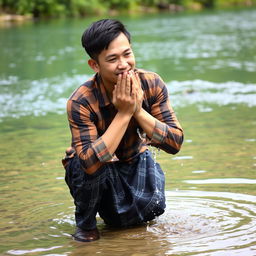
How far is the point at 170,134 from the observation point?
14.1 feet

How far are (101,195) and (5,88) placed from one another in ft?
33.8

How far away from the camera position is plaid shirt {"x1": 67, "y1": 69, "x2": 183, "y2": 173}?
416cm

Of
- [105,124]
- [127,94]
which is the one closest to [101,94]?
[105,124]

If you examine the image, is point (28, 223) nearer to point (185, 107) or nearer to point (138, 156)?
point (138, 156)

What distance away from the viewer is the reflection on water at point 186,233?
4125 millimetres

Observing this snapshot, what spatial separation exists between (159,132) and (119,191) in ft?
1.63

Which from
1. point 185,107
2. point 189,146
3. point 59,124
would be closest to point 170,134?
point 189,146

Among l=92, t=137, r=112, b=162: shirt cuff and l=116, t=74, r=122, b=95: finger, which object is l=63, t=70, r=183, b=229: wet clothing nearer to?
l=92, t=137, r=112, b=162: shirt cuff

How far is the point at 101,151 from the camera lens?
162 inches

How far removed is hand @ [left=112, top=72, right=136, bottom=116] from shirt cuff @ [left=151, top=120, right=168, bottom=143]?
212mm

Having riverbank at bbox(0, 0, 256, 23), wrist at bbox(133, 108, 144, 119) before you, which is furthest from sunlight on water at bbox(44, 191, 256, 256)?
riverbank at bbox(0, 0, 256, 23)

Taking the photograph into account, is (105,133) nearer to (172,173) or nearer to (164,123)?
(164,123)

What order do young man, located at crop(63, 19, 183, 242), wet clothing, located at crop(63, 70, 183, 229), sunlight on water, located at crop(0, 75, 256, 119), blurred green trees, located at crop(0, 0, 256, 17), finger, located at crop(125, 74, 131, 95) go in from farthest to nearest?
blurred green trees, located at crop(0, 0, 256, 17)
sunlight on water, located at crop(0, 75, 256, 119)
wet clothing, located at crop(63, 70, 183, 229)
young man, located at crop(63, 19, 183, 242)
finger, located at crop(125, 74, 131, 95)

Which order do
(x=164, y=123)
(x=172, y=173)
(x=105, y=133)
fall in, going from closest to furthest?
(x=105, y=133) < (x=164, y=123) < (x=172, y=173)
